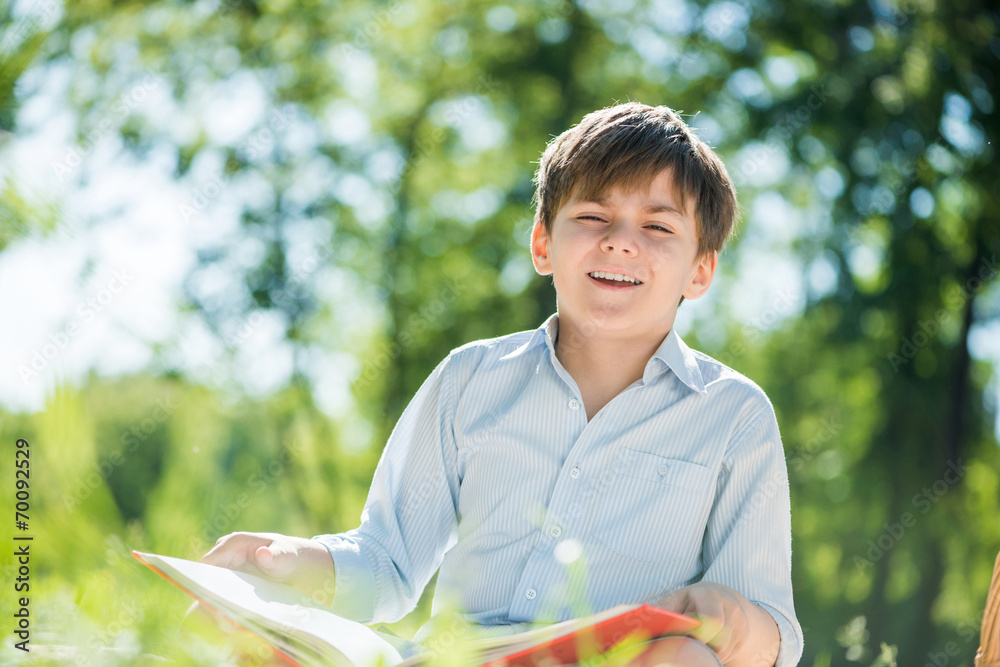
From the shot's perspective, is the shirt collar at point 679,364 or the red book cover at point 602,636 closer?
the red book cover at point 602,636

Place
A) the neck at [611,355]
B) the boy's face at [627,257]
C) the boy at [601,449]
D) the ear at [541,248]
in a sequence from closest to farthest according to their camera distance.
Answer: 1. the boy at [601,449]
2. the boy's face at [627,257]
3. the neck at [611,355]
4. the ear at [541,248]

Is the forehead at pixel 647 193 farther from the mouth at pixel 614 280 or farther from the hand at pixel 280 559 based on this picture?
the hand at pixel 280 559

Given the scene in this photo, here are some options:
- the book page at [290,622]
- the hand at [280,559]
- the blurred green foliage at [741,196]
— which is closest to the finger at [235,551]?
the hand at [280,559]

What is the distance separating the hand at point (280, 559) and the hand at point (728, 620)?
1.56 ft

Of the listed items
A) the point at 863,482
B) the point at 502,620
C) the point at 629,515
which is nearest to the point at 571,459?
the point at 629,515

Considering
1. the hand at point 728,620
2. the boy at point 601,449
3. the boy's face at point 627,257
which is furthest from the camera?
the boy's face at point 627,257

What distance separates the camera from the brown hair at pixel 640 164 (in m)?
1.43

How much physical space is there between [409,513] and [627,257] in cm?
57

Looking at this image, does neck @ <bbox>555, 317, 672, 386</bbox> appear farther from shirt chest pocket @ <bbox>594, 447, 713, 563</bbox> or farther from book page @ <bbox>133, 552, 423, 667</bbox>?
book page @ <bbox>133, 552, 423, 667</bbox>

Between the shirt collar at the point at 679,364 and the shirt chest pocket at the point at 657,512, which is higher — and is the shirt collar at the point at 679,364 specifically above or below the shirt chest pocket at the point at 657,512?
above

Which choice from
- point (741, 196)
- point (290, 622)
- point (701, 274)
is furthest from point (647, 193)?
point (741, 196)

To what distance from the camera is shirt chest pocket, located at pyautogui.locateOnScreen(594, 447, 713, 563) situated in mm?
1310

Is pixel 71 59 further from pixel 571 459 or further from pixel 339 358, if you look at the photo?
pixel 339 358

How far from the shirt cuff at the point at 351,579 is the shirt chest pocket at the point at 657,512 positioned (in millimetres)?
363
